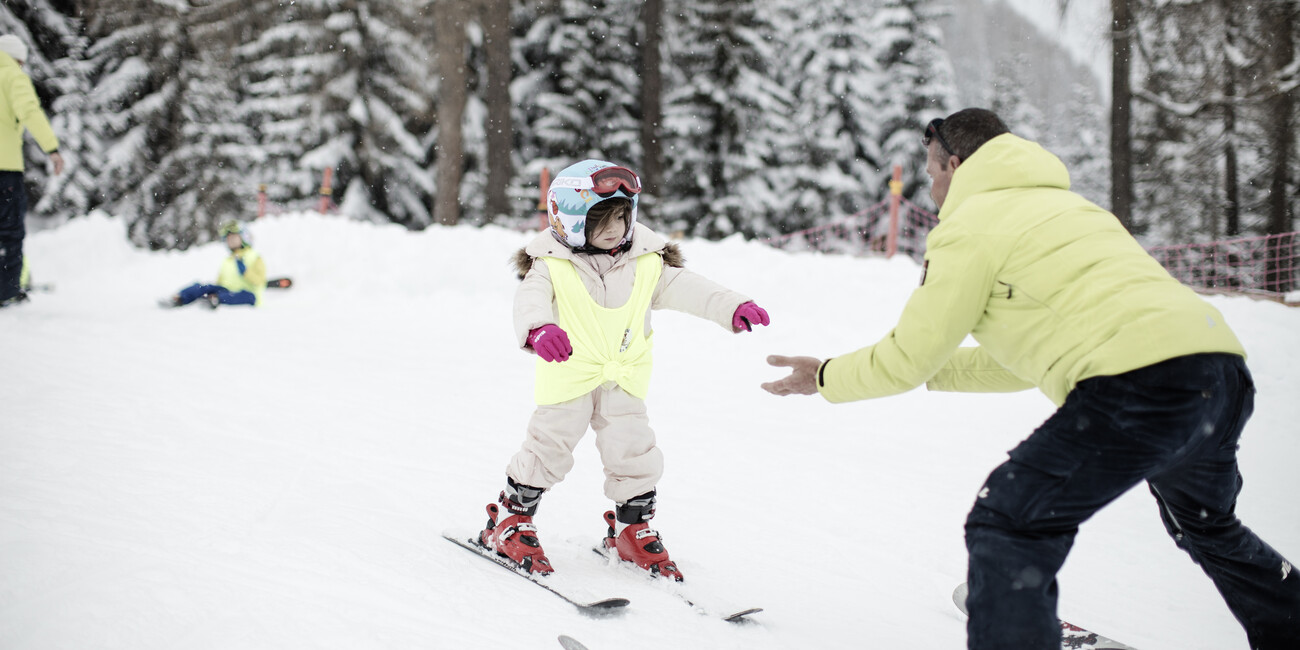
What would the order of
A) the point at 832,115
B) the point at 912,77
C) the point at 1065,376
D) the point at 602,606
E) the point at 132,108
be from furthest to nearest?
the point at 832,115
the point at 912,77
the point at 132,108
the point at 602,606
the point at 1065,376

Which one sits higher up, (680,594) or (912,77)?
(912,77)

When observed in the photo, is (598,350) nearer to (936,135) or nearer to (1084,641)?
(936,135)

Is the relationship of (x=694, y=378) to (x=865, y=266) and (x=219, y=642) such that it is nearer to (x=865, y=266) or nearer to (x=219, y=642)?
(x=865, y=266)

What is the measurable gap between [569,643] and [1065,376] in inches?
61.7

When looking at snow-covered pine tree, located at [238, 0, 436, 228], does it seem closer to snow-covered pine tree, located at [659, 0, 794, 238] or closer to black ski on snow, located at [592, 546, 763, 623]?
snow-covered pine tree, located at [659, 0, 794, 238]

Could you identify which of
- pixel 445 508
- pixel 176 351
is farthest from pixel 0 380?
pixel 445 508

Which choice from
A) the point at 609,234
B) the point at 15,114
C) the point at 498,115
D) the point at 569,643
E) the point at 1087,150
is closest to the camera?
the point at 569,643

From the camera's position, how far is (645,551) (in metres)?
3.12

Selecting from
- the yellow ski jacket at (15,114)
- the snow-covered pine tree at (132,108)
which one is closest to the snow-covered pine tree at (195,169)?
the snow-covered pine tree at (132,108)

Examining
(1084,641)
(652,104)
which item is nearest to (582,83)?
(652,104)

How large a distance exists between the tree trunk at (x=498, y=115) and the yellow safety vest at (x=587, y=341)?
12998 mm

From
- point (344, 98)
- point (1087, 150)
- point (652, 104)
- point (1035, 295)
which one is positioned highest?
point (1087, 150)

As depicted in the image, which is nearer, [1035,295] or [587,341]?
[1035,295]

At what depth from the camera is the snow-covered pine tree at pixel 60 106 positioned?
20609 mm
